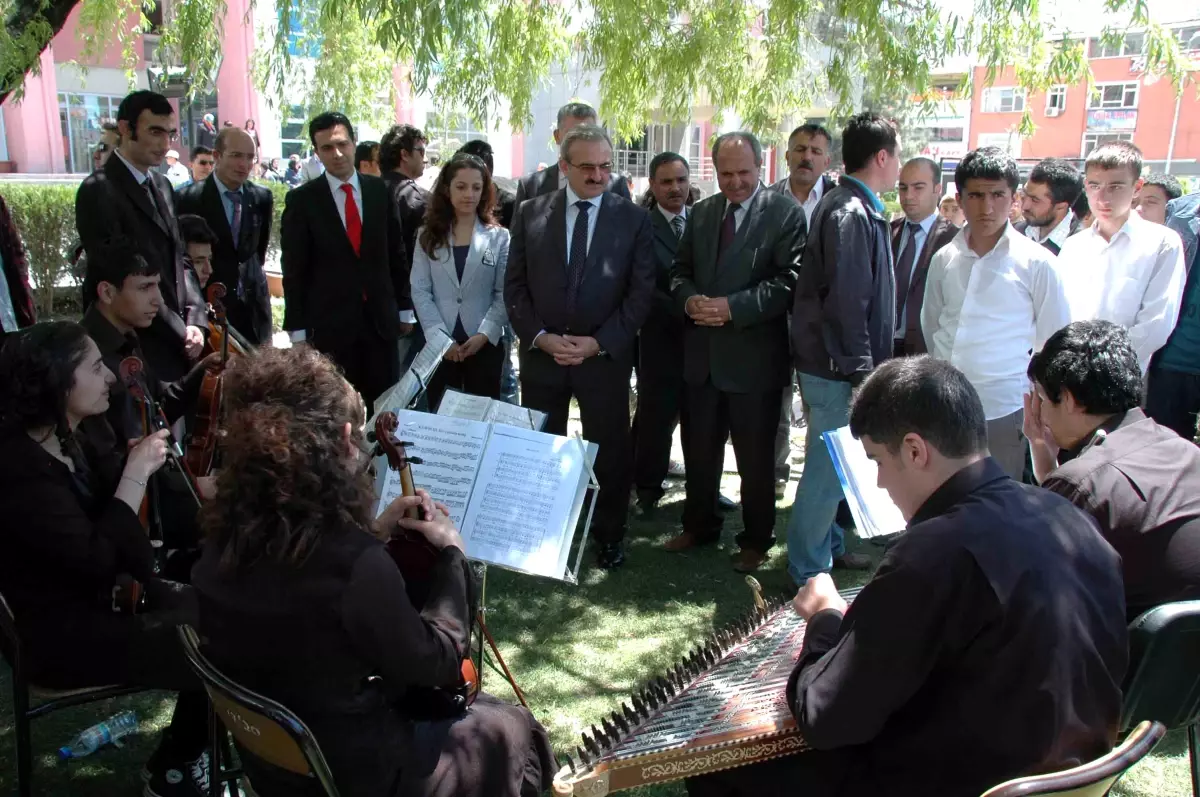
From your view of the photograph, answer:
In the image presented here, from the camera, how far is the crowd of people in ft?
5.90

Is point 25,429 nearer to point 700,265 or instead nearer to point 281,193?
point 700,265

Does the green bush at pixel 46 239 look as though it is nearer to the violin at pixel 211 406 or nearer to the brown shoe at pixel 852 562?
the violin at pixel 211 406

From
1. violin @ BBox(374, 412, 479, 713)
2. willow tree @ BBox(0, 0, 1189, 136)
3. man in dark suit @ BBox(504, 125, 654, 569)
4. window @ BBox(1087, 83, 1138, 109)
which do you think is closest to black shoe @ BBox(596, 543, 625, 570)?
man in dark suit @ BBox(504, 125, 654, 569)

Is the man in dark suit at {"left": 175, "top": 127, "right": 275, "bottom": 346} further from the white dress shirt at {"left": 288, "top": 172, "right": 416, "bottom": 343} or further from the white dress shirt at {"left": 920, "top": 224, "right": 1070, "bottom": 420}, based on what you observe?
the white dress shirt at {"left": 920, "top": 224, "right": 1070, "bottom": 420}

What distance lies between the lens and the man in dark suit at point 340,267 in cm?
541

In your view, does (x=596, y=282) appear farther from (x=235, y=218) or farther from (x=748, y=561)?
(x=235, y=218)

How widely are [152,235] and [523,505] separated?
308cm

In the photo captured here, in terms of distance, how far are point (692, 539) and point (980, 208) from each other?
2.17 meters

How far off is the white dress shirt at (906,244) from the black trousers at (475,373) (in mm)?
2221

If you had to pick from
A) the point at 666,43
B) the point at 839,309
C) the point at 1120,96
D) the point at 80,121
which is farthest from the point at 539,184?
the point at 1120,96

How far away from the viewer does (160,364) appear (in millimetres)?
4551

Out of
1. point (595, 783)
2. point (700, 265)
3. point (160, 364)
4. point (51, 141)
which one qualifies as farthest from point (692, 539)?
point (51, 141)

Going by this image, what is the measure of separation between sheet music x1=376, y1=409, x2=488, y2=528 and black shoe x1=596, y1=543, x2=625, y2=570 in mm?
1931

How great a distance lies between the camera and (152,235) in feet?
15.9
